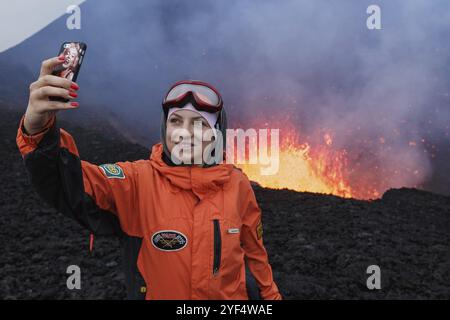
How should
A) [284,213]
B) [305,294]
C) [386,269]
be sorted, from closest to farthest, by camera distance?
[305,294] < [386,269] < [284,213]

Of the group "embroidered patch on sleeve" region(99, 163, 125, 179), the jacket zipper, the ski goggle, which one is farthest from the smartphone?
the jacket zipper

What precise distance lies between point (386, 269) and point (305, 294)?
2.29 metres

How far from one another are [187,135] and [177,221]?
66 centimetres

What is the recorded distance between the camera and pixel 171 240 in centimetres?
233

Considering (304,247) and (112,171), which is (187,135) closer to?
(112,171)

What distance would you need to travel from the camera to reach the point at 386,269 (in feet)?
24.6

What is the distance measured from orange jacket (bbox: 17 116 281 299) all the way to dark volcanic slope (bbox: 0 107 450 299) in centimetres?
426

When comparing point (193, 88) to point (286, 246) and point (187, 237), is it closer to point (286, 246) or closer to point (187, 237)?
point (187, 237)

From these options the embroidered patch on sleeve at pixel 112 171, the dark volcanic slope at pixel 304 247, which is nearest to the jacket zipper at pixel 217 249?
the embroidered patch on sleeve at pixel 112 171

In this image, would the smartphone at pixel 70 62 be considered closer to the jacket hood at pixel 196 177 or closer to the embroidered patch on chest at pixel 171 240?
the jacket hood at pixel 196 177

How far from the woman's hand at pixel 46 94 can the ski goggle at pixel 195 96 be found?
0.91 metres

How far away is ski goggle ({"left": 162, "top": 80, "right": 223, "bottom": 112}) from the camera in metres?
2.76
